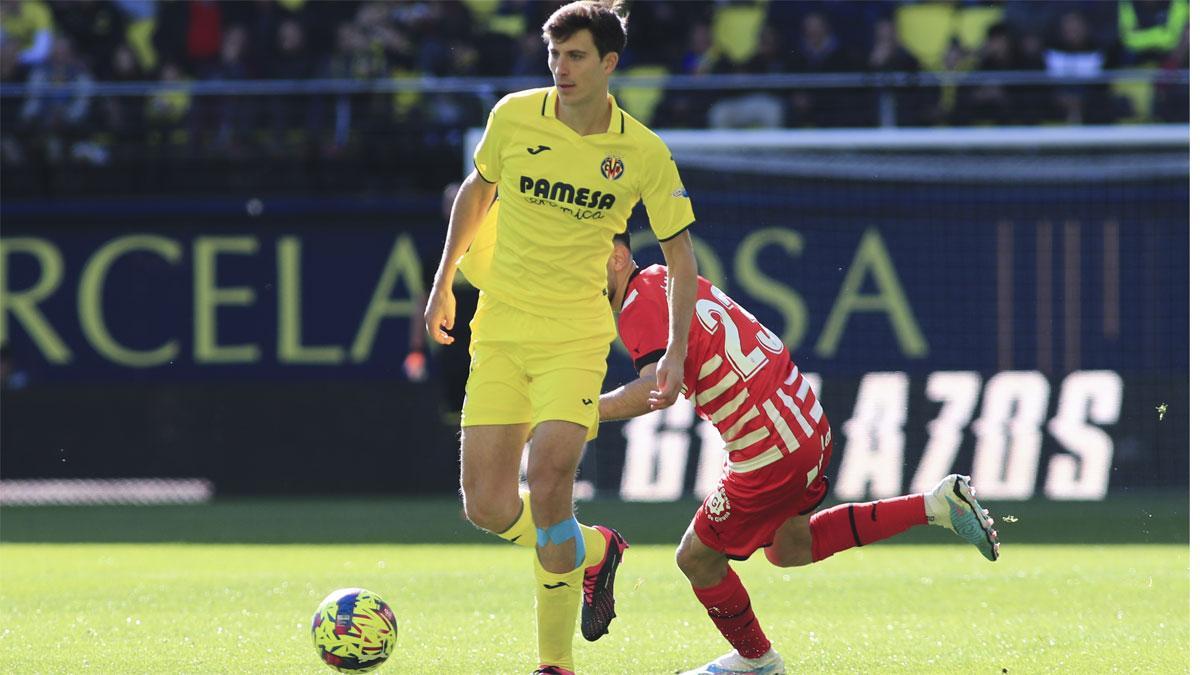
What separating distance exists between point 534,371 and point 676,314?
50 centimetres

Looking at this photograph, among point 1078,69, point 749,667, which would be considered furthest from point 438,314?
point 1078,69

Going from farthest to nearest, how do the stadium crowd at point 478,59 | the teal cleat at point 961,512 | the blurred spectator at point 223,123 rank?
the blurred spectator at point 223,123 < the stadium crowd at point 478,59 < the teal cleat at point 961,512

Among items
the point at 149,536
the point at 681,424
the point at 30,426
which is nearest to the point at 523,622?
the point at 149,536

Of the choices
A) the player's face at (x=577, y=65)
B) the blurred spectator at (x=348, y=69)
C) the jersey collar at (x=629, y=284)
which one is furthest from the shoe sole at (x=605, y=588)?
the blurred spectator at (x=348, y=69)

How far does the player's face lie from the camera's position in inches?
214

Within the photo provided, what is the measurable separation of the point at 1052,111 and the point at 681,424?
3878mm

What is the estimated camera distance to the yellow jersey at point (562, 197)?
5.62 metres

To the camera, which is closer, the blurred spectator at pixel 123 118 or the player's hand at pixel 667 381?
the player's hand at pixel 667 381

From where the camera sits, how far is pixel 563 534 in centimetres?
556

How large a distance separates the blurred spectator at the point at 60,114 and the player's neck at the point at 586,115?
31.7 feet

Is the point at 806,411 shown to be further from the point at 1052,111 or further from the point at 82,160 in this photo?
the point at 82,160

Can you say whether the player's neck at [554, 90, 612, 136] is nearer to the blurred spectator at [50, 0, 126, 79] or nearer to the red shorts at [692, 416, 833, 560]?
the red shorts at [692, 416, 833, 560]

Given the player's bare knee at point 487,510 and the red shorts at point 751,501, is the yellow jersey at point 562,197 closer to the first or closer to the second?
the player's bare knee at point 487,510

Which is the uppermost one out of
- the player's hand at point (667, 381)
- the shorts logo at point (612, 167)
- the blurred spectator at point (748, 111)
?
the blurred spectator at point (748, 111)
